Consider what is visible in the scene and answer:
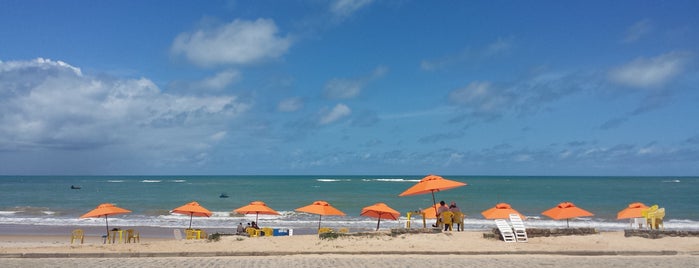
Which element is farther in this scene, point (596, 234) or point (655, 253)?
point (596, 234)

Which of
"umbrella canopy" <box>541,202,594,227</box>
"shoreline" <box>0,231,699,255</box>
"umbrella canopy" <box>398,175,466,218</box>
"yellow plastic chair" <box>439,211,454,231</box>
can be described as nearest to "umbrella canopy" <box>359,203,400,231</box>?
"yellow plastic chair" <box>439,211,454,231</box>

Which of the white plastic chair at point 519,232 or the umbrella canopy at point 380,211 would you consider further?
the umbrella canopy at point 380,211

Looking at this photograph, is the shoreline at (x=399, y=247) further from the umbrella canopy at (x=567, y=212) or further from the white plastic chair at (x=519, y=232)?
the umbrella canopy at (x=567, y=212)

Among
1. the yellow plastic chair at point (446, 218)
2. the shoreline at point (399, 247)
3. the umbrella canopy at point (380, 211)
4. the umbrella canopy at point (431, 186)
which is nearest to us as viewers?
the shoreline at point (399, 247)

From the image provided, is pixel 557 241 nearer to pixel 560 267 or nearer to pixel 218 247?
pixel 560 267

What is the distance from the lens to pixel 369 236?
1501cm

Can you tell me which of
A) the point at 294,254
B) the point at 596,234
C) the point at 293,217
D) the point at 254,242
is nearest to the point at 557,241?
the point at 596,234

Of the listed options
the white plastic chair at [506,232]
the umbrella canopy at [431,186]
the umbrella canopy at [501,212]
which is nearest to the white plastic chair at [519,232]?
the white plastic chair at [506,232]

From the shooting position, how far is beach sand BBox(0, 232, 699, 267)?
11.9 metres

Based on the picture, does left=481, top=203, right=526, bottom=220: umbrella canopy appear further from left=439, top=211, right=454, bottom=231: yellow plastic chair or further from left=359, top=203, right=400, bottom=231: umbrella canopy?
left=359, top=203, right=400, bottom=231: umbrella canopy

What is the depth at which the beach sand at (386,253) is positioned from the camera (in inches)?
468

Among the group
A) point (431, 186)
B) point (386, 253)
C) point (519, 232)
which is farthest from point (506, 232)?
point (386, 253)

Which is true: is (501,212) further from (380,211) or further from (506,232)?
(380,211)

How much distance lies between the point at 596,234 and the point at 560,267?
17.6 feet
